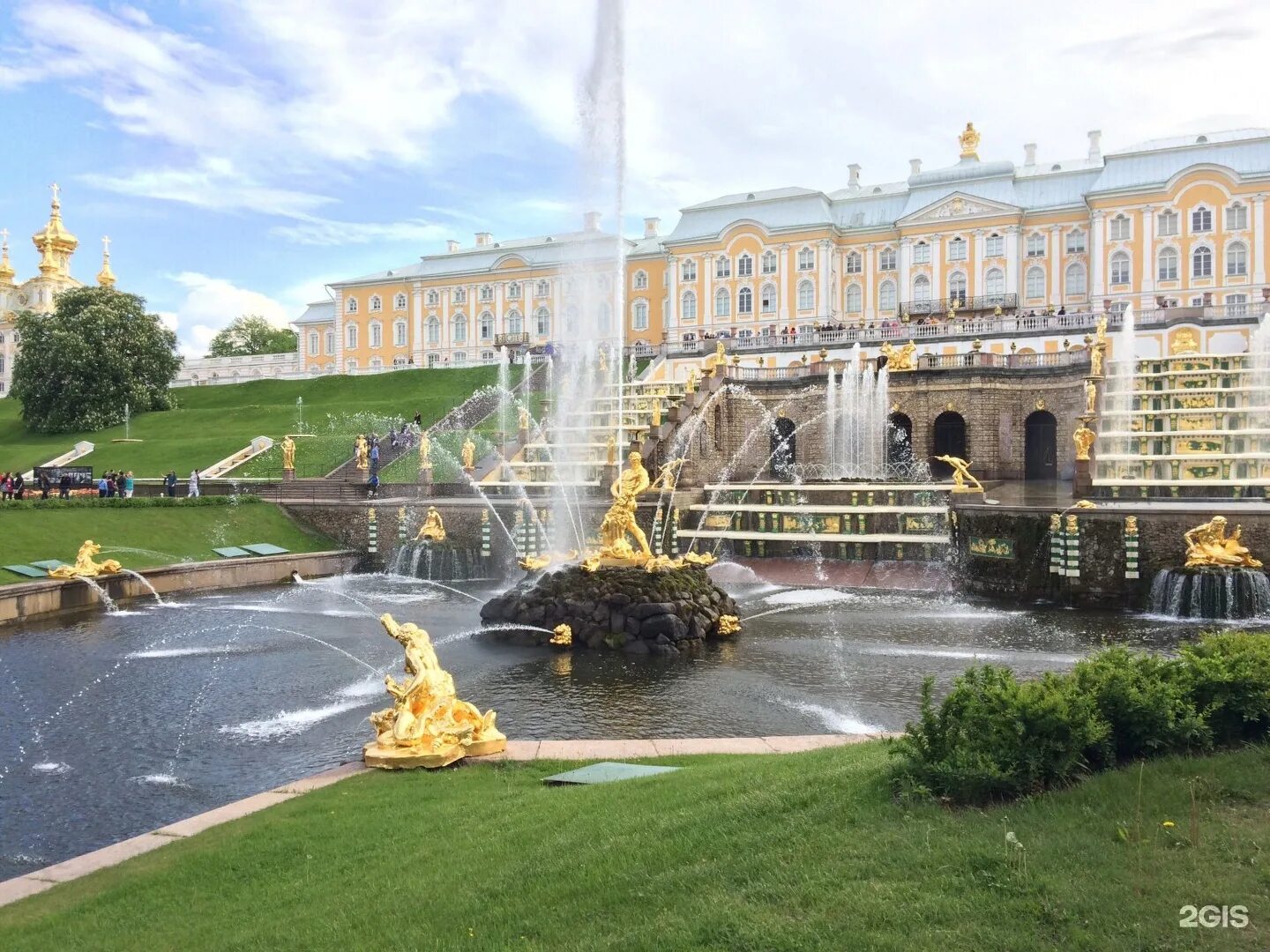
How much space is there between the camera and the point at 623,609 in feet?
57.8

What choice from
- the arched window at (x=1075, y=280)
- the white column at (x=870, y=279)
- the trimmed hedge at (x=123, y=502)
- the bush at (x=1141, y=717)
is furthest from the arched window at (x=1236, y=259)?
the bush at (x=1141, y=717)

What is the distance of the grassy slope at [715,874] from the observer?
4551mm

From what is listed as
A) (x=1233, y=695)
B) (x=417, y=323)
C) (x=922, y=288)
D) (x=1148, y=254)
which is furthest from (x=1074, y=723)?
(x=417, y=323)

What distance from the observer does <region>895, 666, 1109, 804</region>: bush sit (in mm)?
5910

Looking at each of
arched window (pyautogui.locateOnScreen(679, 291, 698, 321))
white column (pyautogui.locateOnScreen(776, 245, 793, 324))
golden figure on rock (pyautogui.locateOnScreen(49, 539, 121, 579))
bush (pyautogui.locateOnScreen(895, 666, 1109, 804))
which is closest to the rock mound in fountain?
golden figure on rock (pyautogui.locateOnScreen(49, 539, 121, 579))

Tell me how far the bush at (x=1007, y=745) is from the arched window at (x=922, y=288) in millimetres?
59268

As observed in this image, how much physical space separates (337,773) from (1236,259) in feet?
194

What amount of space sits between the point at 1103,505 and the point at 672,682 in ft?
42.4

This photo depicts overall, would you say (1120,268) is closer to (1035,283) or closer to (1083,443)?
(1035,283)

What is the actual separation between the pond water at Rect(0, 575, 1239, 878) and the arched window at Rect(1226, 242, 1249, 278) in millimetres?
43127

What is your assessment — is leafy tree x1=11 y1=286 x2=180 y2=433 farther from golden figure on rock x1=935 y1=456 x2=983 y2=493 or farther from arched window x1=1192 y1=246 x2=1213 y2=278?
arched window x1=1192 y1=246 x2=1213 y2=278

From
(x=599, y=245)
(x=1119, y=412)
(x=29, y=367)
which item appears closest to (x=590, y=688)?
(x=599, y=245)

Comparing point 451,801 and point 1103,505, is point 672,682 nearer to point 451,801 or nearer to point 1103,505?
point 451,801

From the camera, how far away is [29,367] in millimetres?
58500
